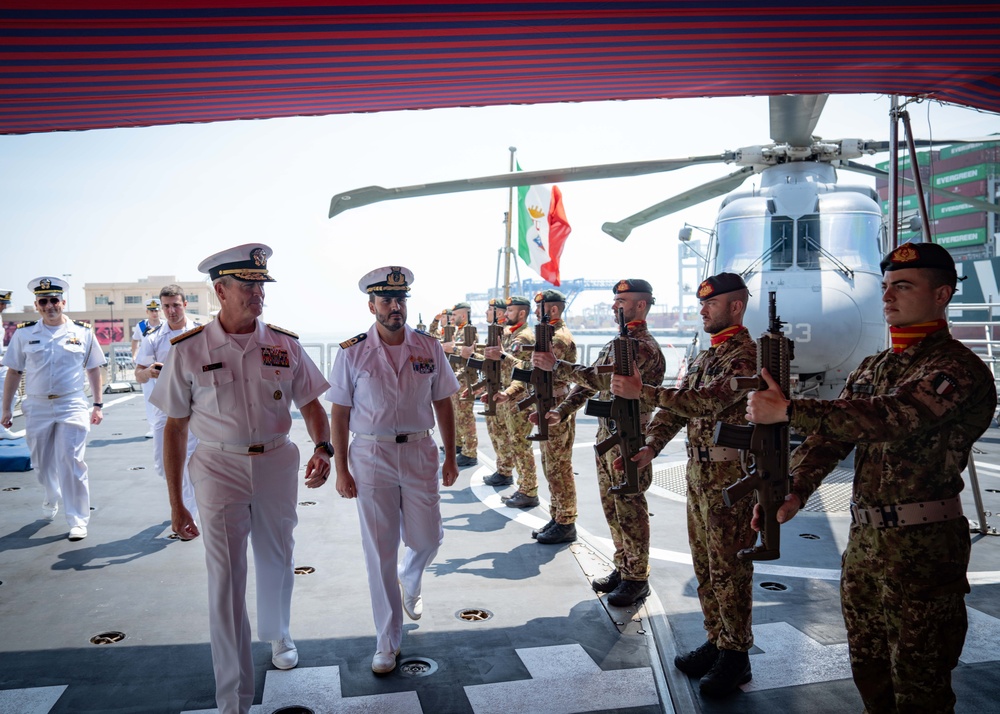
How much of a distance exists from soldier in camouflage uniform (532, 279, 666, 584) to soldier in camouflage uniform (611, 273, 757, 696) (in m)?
0.77

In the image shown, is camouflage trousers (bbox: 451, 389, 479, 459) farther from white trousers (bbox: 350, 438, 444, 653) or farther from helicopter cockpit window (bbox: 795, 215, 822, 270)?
white trousers (bbox: 350, 438, 444, 653)

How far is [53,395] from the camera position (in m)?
6.00

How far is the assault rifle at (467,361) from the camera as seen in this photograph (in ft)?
25.4

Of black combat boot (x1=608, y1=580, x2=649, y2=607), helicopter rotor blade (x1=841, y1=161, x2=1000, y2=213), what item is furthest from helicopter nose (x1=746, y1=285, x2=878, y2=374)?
black combat boot (x1=608, y1=580, x2=649, y2=607)

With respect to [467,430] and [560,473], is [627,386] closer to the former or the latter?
[560,473]

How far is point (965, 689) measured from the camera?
3.22m

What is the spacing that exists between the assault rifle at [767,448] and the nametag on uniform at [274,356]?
2.00 m

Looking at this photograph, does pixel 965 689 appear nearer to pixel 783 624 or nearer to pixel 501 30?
pixel 783 624

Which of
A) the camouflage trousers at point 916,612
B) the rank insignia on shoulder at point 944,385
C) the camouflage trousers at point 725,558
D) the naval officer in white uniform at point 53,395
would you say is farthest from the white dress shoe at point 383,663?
the naval officer in white uniform at point 53,395

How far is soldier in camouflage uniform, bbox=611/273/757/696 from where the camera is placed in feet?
10.7

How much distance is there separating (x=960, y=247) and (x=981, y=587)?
143ft

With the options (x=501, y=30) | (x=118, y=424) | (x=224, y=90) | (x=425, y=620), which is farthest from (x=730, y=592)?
(x=118, y=424)

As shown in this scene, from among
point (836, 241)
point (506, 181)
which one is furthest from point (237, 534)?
point (836, 241)

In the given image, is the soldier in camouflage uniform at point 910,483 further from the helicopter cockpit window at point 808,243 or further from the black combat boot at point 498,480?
the helicopter cockpit window at point 808,243
